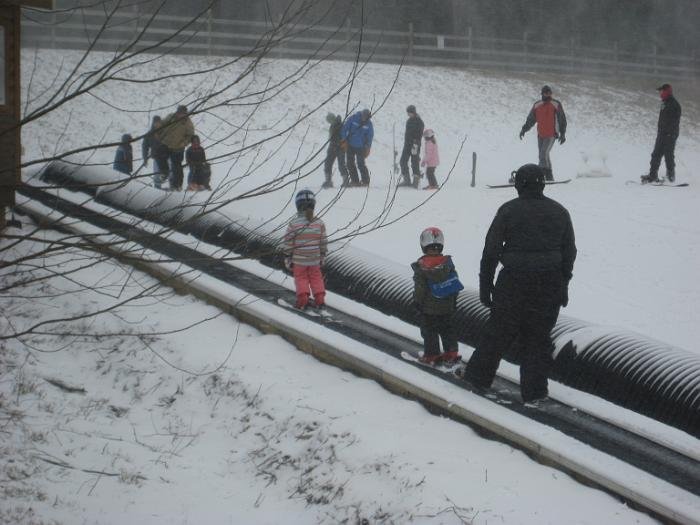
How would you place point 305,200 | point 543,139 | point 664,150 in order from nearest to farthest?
point 305,200 < point 664,150 < point 543,139

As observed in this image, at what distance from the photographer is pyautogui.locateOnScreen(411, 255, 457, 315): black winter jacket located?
6.97 meters

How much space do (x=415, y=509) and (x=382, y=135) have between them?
24.0 meters

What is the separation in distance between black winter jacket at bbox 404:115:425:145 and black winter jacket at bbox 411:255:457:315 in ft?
37.9

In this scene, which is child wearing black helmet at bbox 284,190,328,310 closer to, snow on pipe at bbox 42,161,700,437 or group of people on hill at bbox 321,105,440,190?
snow on pipe at bbox 42,161,700,437

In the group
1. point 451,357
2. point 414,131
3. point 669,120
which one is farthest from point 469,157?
point 451,357

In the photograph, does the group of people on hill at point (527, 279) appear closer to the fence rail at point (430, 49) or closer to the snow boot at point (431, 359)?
the snow boot at point (431, 359)

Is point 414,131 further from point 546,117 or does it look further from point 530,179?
point 530,179

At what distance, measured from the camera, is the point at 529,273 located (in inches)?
239

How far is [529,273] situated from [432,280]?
1084mm

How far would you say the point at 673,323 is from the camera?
9961 millimetres

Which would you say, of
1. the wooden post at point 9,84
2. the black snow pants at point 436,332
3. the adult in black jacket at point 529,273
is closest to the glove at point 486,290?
the adult in black jacket at point 529,273

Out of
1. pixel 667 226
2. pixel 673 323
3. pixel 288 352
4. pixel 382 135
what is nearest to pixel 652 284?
pixel 673 323

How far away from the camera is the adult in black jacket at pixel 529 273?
20.0ft

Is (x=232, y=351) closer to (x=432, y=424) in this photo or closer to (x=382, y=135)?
(x=432, y=424)
